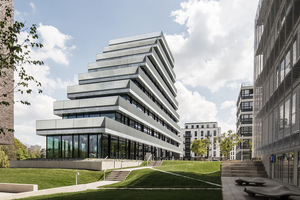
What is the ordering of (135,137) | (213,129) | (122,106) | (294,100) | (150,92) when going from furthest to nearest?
(213,129) → (150,92) → (135,137) → (122,106) → (294,100)

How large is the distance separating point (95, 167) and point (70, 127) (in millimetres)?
8718

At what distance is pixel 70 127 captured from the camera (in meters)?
34.8

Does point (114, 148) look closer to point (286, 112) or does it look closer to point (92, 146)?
point (92, 146)

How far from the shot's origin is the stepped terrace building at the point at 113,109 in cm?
3500

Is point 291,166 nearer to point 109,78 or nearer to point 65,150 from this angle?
point 65,150

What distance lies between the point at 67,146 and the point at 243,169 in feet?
77.5

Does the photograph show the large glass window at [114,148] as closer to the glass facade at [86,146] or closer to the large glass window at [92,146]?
the glass facade at [86,146]

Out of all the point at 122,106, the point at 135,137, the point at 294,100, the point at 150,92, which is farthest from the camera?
the point at 150,92

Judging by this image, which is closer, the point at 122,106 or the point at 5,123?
the point at 5,123

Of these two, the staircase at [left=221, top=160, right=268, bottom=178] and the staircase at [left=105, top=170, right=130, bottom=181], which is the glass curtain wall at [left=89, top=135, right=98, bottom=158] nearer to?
the staircase at [left=105, top=170, right=130, bottom=181]

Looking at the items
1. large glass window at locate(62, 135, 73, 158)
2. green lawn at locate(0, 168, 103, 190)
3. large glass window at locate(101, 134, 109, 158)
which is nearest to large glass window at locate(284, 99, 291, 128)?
green lawn at locate(0, 168, 103, 190)

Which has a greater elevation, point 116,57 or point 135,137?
point 116,57

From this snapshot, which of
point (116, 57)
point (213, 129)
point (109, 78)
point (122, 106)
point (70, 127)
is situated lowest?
point (213, 129)

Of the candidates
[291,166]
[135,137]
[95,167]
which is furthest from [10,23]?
[135,137]
